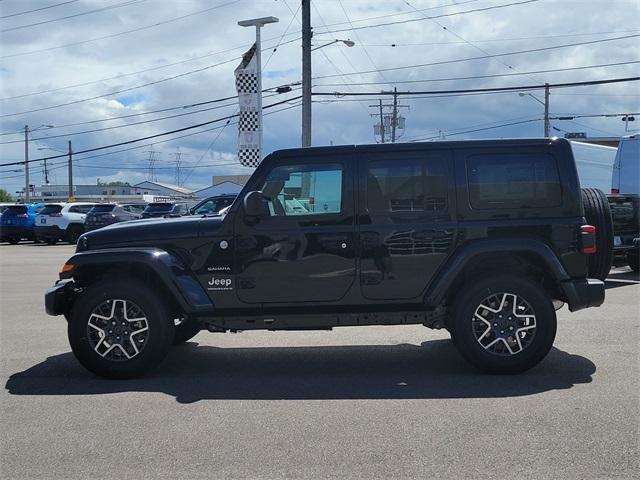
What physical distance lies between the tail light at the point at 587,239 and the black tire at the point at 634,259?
7.16 meters

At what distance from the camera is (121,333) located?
5883 mm

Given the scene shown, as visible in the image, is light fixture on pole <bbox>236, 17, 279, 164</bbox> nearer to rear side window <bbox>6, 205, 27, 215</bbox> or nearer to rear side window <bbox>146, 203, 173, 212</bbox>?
rear side window <bbox>146, 203, 173, 212</bbox>

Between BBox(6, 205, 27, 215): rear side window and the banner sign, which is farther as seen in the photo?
BBox(6, 205, 27, 215): rear side window

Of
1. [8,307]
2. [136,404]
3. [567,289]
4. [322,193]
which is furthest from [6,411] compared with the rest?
[8,307]

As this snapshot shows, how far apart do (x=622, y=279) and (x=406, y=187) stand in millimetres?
8503

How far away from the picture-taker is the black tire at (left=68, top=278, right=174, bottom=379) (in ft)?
19.1

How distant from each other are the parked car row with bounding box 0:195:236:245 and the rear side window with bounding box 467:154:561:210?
19593 millimetres

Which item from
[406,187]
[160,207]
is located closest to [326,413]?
[406,187]

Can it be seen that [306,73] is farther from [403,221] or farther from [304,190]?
[403,221]

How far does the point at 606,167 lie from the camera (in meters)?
22.2

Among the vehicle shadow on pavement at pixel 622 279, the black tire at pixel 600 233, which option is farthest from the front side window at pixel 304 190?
the vehicle shadow on pavement at pixel 622 279

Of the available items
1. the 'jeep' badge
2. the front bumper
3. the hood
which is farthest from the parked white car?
the 'jeep' badge

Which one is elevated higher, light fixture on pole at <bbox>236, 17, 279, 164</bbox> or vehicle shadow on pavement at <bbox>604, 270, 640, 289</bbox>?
light fixture on pole at <bbox>236, 17, 279, 164</bbox>

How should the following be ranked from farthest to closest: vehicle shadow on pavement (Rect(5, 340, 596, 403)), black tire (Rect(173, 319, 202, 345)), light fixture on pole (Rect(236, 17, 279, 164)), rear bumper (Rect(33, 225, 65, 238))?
rear bumper (Rect(33, 225, 65, 238)) < light fixture on pole (Rect(236, 17, 279, 164)) < black tire (Rect(173, 319, 202, 345)) < vehicle shadow on pavement (Rect(5, 340, 596, 403))
